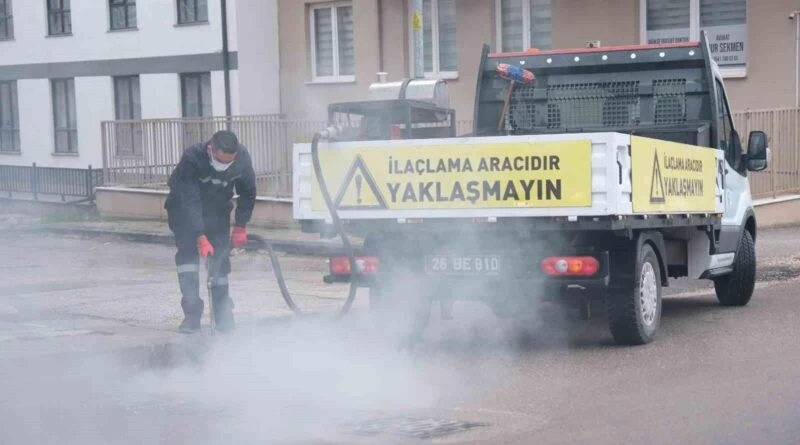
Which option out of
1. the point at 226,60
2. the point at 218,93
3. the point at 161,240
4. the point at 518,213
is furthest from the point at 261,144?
the point at 518,213

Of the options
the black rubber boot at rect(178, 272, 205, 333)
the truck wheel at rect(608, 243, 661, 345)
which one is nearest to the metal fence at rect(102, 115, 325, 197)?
the black rubber boot at rect(178, 272, 205, 333)

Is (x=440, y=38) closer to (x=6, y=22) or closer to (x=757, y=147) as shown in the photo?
(x=757, y=147)

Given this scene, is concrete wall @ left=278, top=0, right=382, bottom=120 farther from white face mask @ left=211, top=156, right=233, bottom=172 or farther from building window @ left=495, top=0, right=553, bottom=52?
white face mask @ left=211, top=156, right=233, bottom=172

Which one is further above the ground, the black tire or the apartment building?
the apartment building

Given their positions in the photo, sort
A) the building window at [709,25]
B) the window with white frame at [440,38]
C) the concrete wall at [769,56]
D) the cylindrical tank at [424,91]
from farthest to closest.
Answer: the window with white frame at [440,38], the building window at [709,25], the concrete wall at [769,56], the cylindrical tank at [424,91]

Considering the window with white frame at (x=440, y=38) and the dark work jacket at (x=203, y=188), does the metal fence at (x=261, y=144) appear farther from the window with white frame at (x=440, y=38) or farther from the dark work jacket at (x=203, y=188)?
the dark work jacket at (x=203, y=188)

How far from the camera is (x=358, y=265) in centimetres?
997

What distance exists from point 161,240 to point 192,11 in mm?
10350

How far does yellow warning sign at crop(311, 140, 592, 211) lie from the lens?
908 cm

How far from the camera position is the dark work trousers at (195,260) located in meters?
10.2

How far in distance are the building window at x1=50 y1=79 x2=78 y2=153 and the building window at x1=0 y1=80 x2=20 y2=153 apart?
142 cm

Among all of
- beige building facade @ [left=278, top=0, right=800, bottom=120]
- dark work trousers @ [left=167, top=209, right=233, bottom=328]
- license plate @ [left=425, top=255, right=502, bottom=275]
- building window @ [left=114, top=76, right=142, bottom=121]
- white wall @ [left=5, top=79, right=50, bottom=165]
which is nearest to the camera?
license plate @ [left=425, top=255, right=502, bottom=275]

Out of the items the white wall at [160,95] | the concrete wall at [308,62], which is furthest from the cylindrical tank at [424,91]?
the white wall at [160,95]

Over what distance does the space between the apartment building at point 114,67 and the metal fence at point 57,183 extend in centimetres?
251
